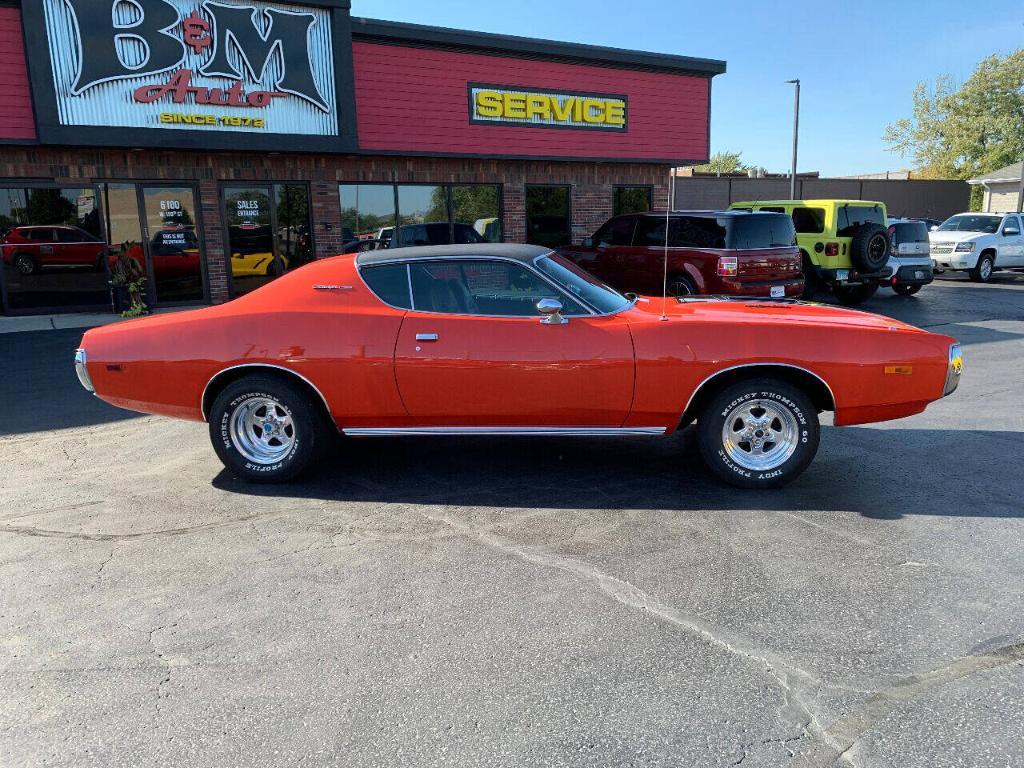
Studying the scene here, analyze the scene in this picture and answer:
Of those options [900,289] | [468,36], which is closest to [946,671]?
[468,36]

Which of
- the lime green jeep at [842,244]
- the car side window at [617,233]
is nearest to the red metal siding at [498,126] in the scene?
the car side window at [617,233]

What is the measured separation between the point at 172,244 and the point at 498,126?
254 inches

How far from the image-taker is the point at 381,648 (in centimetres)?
315

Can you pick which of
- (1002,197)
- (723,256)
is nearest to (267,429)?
(723,256)

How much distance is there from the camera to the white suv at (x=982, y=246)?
19.1m

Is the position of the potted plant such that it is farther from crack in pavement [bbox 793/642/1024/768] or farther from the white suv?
the white suv

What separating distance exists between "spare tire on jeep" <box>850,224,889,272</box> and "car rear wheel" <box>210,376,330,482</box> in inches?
451

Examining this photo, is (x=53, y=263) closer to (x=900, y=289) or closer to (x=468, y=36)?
(x=468, y=36)

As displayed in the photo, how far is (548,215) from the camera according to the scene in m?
16.6

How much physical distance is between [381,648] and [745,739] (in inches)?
57.0

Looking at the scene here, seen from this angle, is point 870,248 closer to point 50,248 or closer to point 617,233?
point 617,233

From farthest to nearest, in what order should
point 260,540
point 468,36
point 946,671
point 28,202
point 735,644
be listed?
point 468,36, point 28,202, point 260,540, point 735,644, point 946,671

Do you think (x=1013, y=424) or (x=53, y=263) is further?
(x=53, y=263)

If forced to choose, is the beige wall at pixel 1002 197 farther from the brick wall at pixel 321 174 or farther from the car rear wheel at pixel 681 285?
the car rear wheel at pixel 681 285
